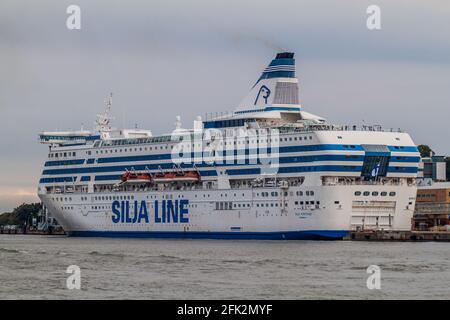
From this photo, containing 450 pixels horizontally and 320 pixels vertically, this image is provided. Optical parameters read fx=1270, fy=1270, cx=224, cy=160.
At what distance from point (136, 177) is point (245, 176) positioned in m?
11.5

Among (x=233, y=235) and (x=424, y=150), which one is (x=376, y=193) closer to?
(x=233, y=235)

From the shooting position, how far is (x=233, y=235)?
86.6 metres

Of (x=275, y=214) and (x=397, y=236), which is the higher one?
(x=275, y=214)

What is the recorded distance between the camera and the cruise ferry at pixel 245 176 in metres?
81.9

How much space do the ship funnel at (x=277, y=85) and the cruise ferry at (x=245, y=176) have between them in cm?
9

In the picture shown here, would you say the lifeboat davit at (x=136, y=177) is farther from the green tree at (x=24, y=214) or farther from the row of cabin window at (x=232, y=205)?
the green tree at (x=24, y=214)

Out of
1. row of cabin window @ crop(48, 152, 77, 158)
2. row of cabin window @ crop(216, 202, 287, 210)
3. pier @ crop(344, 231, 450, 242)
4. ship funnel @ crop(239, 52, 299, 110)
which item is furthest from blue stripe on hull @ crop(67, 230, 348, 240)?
ship funnel @ crop(239, 52, 299, 110)

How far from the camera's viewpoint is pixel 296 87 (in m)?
92.6

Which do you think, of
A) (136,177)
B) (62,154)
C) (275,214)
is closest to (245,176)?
(275,214)

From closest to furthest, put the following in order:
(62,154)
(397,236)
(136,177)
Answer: (397,236), (136,177), (62,154)

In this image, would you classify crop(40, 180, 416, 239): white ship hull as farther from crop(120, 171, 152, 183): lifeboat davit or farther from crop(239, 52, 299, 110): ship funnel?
crop(239, 52, 299, 110): ship funnel
